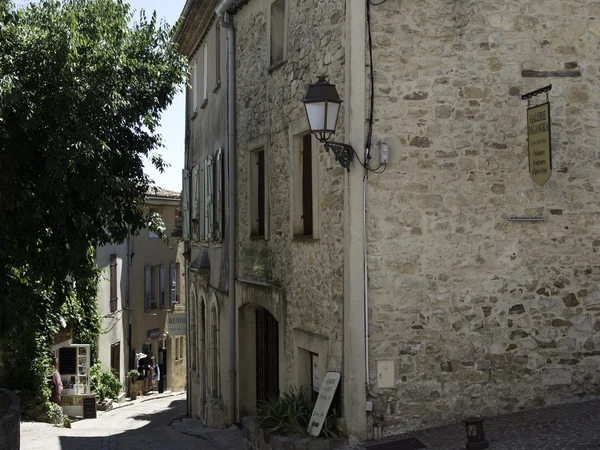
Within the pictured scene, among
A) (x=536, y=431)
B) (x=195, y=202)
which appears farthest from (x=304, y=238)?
(x=195, y=202)

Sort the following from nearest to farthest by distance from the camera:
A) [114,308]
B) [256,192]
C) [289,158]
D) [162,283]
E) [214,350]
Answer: [289,158], [256,192], [214,350], [114,308], [162,283]

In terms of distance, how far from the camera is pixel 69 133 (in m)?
11.9

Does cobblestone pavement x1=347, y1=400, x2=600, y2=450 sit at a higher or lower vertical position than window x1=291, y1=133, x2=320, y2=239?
lower

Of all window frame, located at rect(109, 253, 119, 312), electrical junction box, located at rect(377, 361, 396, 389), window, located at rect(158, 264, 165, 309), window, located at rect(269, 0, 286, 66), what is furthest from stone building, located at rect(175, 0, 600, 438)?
window, located at rect(158, 264, 165, 309)

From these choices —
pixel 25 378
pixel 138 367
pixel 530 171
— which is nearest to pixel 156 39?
pixel 530 171

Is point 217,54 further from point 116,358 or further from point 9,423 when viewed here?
point 116,358

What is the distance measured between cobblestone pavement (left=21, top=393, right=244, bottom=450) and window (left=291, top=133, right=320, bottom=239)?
144 inches

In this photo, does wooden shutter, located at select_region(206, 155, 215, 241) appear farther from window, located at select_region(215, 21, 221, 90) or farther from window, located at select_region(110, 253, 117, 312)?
window, located at select_region(110, 253, 117, 312)

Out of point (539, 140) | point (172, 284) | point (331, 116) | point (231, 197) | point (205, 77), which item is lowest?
point (172, 284)

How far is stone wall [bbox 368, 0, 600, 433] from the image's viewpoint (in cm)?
955

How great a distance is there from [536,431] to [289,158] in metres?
4.74

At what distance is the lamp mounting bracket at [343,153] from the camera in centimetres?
937

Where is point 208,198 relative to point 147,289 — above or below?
above

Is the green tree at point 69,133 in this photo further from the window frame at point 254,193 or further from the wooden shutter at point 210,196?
the wooden shutter at point 210,196
